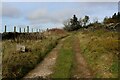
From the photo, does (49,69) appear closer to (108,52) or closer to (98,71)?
(98,71)

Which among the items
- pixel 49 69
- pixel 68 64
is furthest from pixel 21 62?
pixel 68 64

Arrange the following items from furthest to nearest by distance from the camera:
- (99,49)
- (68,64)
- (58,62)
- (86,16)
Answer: (86,16), (99,49), (58,62), (68,64)

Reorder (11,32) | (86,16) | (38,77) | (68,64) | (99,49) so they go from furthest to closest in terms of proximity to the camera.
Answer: (86,16), (11,32), (99,49), (68,64), (38,77)

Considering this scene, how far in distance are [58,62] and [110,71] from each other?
5.01m

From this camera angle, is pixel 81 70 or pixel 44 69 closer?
pixel 81 70

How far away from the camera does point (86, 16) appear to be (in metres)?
125

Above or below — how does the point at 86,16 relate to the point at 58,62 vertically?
above

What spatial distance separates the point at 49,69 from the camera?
1855 cm

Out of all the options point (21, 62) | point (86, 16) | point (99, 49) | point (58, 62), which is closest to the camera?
point (21, 62)

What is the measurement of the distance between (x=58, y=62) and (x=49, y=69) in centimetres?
235

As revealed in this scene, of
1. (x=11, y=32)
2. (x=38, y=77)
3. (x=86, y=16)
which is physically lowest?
(x=38, y=77)

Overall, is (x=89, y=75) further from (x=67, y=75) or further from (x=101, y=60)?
(x=101, y=60)

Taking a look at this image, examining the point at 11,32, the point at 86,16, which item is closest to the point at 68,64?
the point at 11,32

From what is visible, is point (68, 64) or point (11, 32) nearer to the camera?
point (68, 64)
